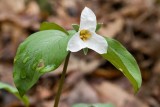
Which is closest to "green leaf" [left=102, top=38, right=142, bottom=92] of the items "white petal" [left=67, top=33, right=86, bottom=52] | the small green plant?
the small green plant

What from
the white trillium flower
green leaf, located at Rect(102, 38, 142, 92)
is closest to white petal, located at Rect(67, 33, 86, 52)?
the white trillium flower

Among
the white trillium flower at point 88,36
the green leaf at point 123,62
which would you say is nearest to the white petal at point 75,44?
the white trillium flower at point 88,36

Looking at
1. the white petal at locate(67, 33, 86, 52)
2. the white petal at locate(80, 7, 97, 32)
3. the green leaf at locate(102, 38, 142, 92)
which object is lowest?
the green leaf at locate(102, 38, 142, 92)

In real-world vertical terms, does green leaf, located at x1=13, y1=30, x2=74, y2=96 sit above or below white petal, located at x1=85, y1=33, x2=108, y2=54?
below

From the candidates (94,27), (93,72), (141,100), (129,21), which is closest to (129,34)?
(129,21)

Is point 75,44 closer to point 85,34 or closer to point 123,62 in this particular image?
point 85,34

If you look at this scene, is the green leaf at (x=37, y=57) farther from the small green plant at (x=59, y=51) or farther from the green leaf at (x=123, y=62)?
the green leaf at (x=123, y=62)

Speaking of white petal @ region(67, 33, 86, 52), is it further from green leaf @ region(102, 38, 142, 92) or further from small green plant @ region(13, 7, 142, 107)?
green leaf @ region(102, 38, 142, 92)
